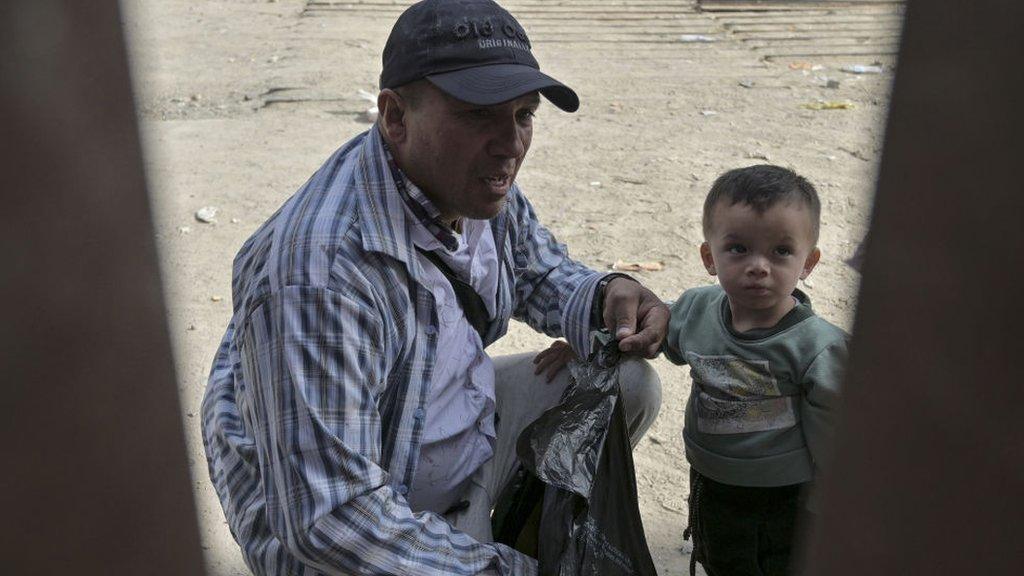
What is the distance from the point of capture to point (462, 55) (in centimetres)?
200

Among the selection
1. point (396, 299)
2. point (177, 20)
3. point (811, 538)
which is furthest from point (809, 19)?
point (811, 538)

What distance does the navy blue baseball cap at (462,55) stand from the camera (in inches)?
77.7

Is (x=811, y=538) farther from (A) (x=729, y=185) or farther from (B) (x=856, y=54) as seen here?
(B) (x=856, y=54)

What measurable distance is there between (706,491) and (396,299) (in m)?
0.93

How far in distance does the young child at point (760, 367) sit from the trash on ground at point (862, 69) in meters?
5.16

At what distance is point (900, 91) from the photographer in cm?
62

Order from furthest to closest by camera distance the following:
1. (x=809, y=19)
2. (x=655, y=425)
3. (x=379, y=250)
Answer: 1. (x=809, y=19)
2. (x=655, y=425)
3. (x=379, y=250)

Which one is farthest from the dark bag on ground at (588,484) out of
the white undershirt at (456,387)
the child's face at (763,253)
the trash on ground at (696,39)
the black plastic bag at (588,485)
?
the trash on ground at (696,39)

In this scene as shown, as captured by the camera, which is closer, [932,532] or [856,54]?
[932,532]

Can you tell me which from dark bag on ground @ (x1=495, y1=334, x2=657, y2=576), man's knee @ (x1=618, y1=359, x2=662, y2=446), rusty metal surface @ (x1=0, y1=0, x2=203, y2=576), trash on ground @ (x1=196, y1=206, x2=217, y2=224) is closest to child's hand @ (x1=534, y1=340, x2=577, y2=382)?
man's knee @ (x1=618, y1=359, x2=662, y2=446)

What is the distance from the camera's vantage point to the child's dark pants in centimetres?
231

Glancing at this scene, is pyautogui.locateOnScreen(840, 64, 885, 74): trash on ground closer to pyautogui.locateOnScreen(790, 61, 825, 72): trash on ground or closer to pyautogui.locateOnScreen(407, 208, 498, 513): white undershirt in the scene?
pyautogui.locateOnScreen(790, 61, 825, 72): trash on ground

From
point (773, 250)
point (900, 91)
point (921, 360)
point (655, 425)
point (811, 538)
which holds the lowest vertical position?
point (655, 425)

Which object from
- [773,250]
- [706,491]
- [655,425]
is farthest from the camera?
[655,425]
